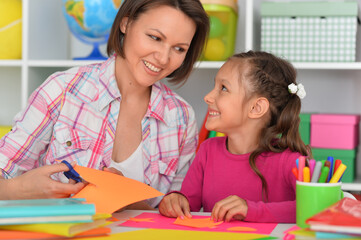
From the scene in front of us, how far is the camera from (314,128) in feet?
6.38

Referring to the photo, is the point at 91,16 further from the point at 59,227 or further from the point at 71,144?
the point at 59,227

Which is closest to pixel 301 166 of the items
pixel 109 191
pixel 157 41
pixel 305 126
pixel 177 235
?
pixel 177 235

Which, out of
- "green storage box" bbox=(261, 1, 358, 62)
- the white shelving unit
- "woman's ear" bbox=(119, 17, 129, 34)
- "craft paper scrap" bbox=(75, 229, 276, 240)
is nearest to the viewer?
"craft paper scrap" bbox=(75, 229, 276, 240)

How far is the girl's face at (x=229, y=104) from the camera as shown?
53.6 inches

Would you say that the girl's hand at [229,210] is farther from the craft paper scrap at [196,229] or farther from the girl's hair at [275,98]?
the girl's hair at [275,98]

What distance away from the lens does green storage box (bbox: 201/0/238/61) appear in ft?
6.39

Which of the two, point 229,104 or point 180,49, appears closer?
point 229,104

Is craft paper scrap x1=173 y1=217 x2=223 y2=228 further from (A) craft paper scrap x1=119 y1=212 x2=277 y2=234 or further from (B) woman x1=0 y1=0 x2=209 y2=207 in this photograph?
(B) woman x1=0 y1=0 x2=209 y2=207

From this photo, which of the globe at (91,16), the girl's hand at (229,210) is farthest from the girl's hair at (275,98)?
the globe at (91,16)

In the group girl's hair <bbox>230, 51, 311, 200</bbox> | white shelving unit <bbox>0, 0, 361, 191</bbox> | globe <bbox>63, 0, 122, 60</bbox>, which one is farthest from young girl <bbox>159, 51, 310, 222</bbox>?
globe <bbox>63, 0, 122, 60</bbox>

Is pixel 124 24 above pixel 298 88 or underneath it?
above

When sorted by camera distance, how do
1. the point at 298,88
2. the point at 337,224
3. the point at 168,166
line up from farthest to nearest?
the point at 168,166, the point at 298,88, the point at 337,224

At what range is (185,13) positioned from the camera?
→ 1.48 m

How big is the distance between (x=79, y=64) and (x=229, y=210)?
1215 millimetres
